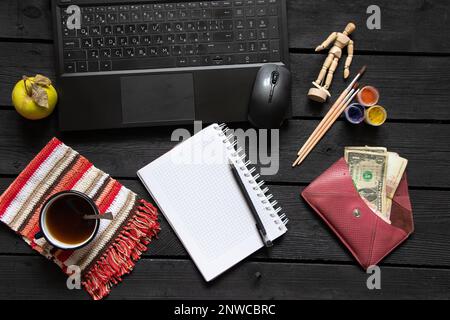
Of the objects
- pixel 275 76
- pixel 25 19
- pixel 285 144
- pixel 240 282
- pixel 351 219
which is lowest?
pixel 240 282

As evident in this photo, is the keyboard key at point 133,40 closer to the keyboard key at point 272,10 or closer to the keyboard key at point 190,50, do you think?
the keyboard key at point 190,50

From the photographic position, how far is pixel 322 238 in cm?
80

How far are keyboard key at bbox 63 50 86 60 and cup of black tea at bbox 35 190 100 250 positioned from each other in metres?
0.23

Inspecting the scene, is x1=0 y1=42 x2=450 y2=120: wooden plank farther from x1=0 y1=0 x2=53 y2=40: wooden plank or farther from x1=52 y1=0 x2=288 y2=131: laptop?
x1=0 y1=0 x2=53 y2=40: wooden plank

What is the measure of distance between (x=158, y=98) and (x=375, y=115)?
382mm

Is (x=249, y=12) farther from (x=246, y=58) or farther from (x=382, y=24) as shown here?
(x=382, y=24)

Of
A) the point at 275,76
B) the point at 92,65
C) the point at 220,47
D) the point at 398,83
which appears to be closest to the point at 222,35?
the point at 220,47

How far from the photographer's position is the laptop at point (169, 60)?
0.76 m

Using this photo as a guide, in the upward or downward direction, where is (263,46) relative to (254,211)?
upward

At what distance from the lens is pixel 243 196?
79 cm

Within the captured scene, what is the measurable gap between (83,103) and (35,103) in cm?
8
